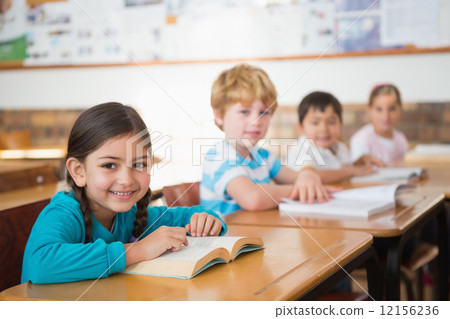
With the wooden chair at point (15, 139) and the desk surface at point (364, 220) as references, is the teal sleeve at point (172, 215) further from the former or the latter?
the wooden chair at point (15, 139)

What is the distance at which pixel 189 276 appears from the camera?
2.56 ft

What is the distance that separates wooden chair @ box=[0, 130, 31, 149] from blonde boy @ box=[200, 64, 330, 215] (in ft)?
7.64

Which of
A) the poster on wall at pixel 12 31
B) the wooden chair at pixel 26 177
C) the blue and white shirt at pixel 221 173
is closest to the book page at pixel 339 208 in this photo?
the blue and white shirt at pixel 221 173

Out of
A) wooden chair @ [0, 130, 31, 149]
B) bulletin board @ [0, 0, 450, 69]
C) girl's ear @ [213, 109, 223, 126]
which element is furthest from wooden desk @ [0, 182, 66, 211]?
wooden chair @ [0, 130, 31, 149]

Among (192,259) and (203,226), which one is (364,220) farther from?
(192,259)

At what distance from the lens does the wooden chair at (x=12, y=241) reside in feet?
3.30

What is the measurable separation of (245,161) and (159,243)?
2.36 feet

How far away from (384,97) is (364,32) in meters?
0.51

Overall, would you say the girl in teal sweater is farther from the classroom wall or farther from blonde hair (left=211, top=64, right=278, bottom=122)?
the classroom wall

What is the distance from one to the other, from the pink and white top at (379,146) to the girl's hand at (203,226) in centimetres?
160

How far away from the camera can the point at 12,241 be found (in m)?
1.02
